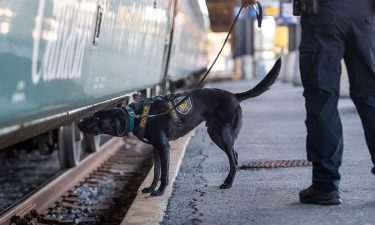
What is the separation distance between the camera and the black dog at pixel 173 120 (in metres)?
4.38

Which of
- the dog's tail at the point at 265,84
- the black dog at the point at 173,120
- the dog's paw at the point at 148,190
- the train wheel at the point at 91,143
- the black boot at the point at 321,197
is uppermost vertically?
the dog's tail at the point at 265,84

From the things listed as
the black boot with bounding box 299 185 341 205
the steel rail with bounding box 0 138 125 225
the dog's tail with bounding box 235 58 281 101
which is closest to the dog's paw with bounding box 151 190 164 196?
the dog's tail with bounding box 235 58 281 101

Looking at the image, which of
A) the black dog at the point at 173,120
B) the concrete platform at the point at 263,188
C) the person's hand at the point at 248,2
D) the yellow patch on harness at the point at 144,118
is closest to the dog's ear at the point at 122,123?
the black dog at the point at 173,120

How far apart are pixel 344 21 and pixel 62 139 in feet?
13.1

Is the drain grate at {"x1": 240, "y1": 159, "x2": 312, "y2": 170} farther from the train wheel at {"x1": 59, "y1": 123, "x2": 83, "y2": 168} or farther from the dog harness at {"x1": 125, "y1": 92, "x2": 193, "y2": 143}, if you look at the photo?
the train wheel at {"x1": 59, "y1": 123, "x2": 83, "y2": 168}

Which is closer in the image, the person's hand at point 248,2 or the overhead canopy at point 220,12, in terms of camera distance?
the person's hand at point 248,2

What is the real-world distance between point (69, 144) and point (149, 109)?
2.75m

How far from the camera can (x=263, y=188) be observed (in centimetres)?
491

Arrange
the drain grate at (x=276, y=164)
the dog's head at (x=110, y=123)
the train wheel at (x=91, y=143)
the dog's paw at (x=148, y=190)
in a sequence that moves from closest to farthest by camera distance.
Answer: the dog's head at (x=110, y=123) < the dog's paw at (x=148, y=190) < the drain grate at (x=276, y=164) < the train wheel at (x=91, y=143)

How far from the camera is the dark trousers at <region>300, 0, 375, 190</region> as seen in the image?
155 inches

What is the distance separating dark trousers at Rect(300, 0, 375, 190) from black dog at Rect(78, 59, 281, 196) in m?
0.69

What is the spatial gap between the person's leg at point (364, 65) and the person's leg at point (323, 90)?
0.09 metres

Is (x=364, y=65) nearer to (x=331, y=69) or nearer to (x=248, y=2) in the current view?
(x=331, y=69)

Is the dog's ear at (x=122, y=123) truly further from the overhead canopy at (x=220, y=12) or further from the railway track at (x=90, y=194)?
the overhead canopy at (x=220, y=12)
